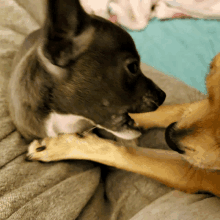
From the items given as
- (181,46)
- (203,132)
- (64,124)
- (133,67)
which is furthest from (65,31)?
(181,46)

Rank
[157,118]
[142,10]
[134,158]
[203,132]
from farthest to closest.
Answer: [142,10]
[157,118]
[134,158]
[203,132]

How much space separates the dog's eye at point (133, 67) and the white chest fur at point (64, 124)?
0.37 metres

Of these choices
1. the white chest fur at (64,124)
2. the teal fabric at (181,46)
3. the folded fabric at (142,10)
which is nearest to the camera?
the white chest fur at (64,124)

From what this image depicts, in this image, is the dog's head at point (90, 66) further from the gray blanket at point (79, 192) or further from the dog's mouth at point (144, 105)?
the gray blanket at point (79, 192)

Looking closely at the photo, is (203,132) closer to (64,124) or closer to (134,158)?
(134,158)

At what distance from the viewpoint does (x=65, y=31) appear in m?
0.83

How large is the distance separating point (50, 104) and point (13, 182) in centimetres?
42

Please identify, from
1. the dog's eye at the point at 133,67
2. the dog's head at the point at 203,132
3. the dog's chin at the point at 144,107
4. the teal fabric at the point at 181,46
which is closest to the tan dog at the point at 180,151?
the dog's head at the point at 203,132

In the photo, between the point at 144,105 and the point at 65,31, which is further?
the point at 144,105

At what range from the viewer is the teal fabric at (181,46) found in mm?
2267

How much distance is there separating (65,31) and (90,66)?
0.19 m

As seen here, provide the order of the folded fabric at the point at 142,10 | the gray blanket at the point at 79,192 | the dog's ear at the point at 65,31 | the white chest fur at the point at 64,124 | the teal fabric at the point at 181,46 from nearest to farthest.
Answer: the dog's ear at the point at 65,31 → the gray blanket at the point at 79,192 → the white chest fur at the point at 64,124 → the teal fabric at the point at 181,46 → the folded fabric at the point at 142,10

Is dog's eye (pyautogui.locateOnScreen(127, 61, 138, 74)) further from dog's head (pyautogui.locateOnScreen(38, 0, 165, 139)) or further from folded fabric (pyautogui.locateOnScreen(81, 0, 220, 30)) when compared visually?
folded fabric (pyautogui.locateOnScreen(81, 0, 220, 30))

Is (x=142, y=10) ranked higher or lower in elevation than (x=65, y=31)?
lower
